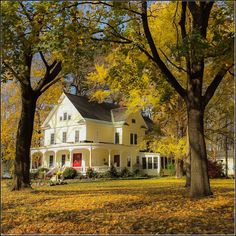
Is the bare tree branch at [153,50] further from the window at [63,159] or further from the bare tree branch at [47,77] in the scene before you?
the window at [63,159]

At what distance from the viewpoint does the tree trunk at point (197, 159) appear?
10.3 meters

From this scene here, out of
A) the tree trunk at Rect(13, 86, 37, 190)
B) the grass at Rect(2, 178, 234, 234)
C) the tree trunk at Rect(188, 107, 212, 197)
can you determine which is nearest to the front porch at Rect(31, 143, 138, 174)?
the tree trunk at Rect(13, 86, 37, 190)

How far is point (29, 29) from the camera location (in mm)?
11016

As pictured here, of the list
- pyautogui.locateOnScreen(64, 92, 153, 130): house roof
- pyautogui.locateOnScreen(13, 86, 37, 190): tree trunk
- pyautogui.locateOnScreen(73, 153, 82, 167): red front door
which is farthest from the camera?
pyautogui.locateOnScreen(64, 92, 153, 130): house roof

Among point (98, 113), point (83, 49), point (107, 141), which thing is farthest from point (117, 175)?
point (83, 49)

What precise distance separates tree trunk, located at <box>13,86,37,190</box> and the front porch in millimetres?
19725

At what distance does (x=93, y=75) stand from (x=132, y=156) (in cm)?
1875

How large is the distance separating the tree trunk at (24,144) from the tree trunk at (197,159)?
7309 millimetres

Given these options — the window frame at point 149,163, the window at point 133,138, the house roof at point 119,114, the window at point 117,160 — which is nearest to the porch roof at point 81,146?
the window at point 133,138

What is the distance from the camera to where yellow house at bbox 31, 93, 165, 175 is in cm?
3662

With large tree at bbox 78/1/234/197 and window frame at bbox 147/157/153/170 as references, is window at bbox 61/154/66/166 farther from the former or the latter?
large tree at bbox 78/1/234/197

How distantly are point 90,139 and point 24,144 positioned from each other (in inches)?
883

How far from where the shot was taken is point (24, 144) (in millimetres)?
14531

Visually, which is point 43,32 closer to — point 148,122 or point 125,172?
point 125,172
